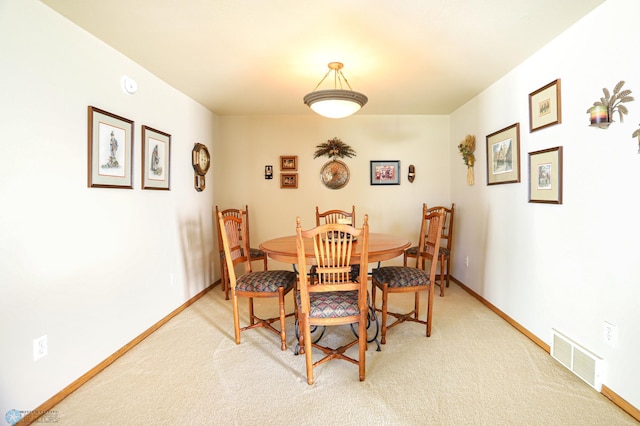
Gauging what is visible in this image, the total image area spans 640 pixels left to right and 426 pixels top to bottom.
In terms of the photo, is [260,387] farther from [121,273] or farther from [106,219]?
[106,219]

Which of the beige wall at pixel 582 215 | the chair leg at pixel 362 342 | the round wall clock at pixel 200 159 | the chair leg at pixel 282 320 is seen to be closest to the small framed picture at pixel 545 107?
the beige wall at pixel 582 215

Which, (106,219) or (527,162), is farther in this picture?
(527,162)

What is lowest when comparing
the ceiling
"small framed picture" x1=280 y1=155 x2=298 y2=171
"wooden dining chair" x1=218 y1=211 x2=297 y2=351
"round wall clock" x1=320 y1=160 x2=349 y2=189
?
"wooden dining chair" x1=218 y1=211 x2=297 y2=351

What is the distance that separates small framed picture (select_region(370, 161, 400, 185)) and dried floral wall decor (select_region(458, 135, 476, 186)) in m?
0.94

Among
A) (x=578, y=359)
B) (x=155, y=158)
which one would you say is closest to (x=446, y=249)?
(x=578, y=359)

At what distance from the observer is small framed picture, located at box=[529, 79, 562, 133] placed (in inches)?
89.9

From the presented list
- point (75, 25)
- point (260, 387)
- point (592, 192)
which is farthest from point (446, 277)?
point (75, 25)

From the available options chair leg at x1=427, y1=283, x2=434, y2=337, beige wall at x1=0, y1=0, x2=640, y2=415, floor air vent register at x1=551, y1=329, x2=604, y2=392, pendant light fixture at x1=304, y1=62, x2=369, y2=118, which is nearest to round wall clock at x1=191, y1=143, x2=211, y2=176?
beige wall at x1=0, y1=0, x2=640, y2=415

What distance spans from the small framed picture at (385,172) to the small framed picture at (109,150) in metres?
3.04

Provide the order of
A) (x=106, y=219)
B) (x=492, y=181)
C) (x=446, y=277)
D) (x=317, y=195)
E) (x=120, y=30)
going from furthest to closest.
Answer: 1. (x=317, y=195)
2. (x=446, y=277)
3. (x=492, y=181)
4. (x=106, y=219)
5. (x=120, y=30)

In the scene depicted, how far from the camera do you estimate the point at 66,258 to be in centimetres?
197

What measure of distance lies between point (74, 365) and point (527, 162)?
3.65m

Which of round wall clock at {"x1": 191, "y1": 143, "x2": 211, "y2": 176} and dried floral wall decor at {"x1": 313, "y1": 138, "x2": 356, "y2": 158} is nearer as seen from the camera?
round wall clock at {"x1": 191, "y1": 143, "x2": 211, "y2": 176}

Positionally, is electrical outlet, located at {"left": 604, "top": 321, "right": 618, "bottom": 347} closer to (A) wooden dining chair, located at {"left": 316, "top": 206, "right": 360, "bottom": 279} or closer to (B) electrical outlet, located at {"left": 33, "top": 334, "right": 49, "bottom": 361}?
(A) wooden dining chair, located at {"left": 316, "top": 206, "right": 360, "bottom": 279}
